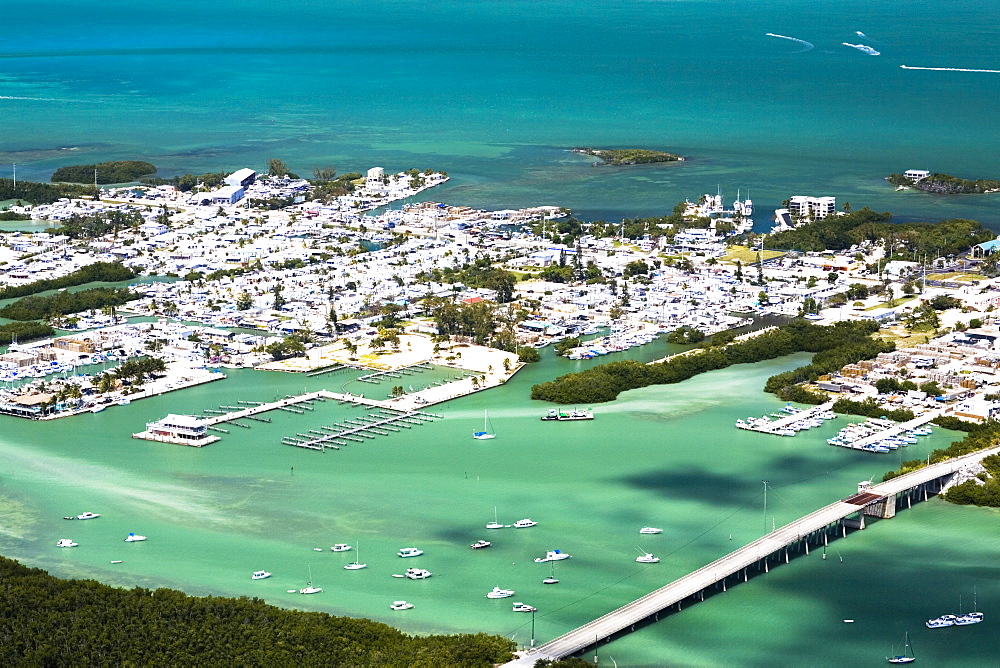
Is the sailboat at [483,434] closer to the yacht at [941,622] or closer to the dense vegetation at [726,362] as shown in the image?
the dense vegetation at [726,362]

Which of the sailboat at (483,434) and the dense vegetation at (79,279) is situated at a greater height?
the dense vegetation at (79,279)

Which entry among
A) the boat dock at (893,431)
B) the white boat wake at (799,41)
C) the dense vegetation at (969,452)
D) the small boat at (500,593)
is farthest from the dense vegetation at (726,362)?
the white boat wake at (799,41)

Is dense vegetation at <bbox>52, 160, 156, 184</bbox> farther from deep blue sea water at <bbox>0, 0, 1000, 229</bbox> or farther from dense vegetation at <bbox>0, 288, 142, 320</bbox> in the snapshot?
dense vegetation at <bbox>0, 288, 142, 320</bbox>

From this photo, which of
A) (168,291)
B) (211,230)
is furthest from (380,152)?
(168,291)

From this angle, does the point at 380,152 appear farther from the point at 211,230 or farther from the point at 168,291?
the point at 168,291

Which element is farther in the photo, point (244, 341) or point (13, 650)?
point (244, 341)

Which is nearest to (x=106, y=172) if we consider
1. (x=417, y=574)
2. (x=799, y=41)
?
(x=417, y=574)
